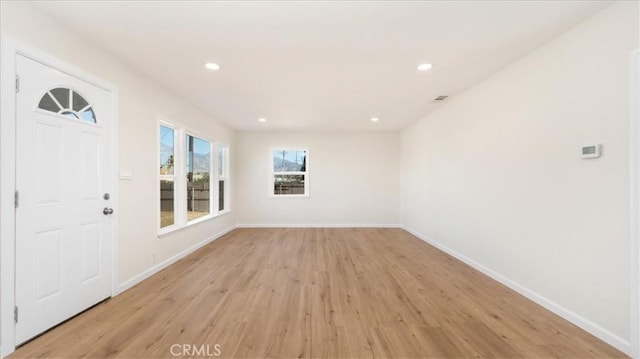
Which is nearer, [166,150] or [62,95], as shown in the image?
[62,95]

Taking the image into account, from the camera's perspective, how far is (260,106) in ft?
14.6

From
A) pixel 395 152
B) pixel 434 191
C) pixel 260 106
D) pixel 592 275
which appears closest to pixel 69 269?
pixel 260 106

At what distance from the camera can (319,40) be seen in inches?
93.6

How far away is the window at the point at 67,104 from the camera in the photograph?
2.08 meters

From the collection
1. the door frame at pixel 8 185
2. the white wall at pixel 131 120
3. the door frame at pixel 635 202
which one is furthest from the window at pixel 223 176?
the door frame at pixel 635 202

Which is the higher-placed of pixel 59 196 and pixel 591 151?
pixel 591 151

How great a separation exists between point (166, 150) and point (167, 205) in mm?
885

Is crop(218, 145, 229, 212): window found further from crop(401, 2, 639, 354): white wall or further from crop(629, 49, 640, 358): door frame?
crop(629, 49, 640, 358): door frame

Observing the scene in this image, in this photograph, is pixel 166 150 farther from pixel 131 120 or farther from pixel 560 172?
pixel 560 172

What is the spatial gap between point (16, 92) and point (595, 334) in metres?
4.77

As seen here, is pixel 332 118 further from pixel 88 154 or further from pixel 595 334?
pixel 595 334

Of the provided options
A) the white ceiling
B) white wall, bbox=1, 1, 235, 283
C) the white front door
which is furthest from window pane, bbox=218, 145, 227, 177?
the white front door

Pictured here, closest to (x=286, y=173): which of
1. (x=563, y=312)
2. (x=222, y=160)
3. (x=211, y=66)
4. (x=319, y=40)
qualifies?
(x=222, y=160)

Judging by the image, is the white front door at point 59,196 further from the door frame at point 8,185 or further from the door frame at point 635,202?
the door frame at point 635,202
